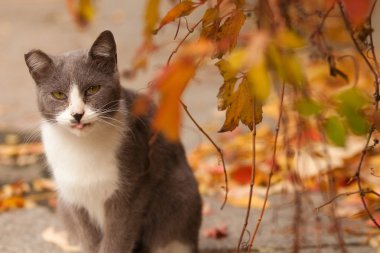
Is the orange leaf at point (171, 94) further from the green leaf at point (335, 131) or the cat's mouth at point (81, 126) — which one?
the cat's mouth at point (81, 126)

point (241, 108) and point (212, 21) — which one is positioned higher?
point (212, 21)

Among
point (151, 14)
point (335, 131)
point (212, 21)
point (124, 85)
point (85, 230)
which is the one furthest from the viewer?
point (124, 85)

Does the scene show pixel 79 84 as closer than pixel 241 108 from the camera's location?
No

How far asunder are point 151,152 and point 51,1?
6388 millimetres

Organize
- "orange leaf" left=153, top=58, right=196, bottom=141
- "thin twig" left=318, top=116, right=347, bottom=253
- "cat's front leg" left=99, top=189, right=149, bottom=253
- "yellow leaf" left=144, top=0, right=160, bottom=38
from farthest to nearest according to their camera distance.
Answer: "cat's front leg" left=99, top=189, right=149, bottom=253 < "thin twig" left=318, top=116, right=347, bottom=253 < "yellow leaf" left=144, top=0, right=160, bottom=38 < "orange leaf" left=153, top=58, right=196, bottom=141

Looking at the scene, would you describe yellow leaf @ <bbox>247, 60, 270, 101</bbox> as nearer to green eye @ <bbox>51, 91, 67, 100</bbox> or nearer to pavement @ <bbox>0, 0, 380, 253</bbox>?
pavement @ <bbox>0, 0, 380, 253</bbox>

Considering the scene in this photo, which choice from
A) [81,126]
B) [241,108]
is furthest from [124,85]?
[241,108]

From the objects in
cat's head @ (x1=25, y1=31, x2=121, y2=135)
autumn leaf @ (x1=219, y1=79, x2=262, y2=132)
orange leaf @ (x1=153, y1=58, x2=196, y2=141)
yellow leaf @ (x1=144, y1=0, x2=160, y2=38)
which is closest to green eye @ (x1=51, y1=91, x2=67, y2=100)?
cat's head @ (x1=25, y1=31, x2=121, y2=135)

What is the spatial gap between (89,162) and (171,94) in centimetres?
152

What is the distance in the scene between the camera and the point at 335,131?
1559mm

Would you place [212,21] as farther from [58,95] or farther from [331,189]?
[331,189]

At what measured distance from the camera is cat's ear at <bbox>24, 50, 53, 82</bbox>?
2.41m

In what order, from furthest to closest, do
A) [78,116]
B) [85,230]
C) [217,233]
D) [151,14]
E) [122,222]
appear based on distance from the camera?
[217,233], [85,230], [122,222], [78,116], [151,14]

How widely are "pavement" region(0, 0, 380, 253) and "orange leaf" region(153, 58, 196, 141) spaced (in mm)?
708
